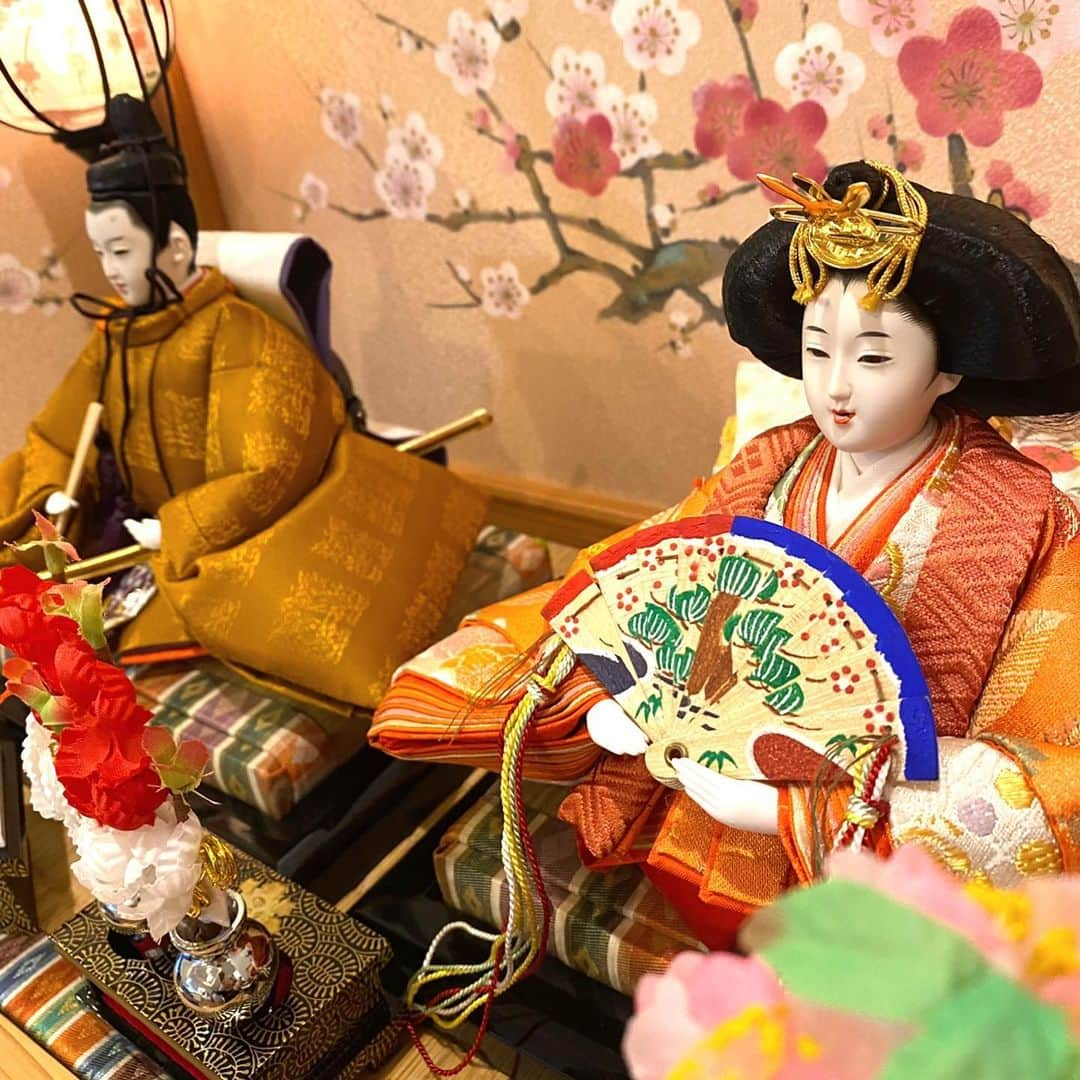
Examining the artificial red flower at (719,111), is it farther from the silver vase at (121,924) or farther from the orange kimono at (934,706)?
the silver vase at (121,924)

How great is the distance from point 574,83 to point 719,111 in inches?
10.7

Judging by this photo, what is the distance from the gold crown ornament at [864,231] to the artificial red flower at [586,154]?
3.29 ft

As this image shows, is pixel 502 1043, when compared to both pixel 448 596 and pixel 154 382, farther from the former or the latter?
pixel 154 382

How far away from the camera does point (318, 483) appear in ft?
5.34

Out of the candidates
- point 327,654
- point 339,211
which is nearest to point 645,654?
point 327,654

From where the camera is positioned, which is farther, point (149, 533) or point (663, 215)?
point (663, 215)

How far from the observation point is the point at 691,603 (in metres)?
0.90

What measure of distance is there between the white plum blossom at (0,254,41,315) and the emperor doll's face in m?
0.63

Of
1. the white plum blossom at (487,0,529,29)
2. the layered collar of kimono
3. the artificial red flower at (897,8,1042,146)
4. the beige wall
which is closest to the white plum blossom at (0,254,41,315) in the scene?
the beige wall

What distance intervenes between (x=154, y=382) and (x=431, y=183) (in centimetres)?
72

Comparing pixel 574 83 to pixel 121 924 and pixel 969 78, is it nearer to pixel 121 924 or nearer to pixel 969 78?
pixel 969 78

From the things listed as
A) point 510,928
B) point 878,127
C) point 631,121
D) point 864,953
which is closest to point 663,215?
point 631,121

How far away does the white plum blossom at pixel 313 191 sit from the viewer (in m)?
2.21

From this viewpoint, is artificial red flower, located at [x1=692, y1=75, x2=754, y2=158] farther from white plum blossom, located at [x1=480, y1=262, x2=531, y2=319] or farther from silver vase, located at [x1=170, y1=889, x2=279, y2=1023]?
silver vase, located at [x1=170, y1=889, x2=279, y2=1023]
